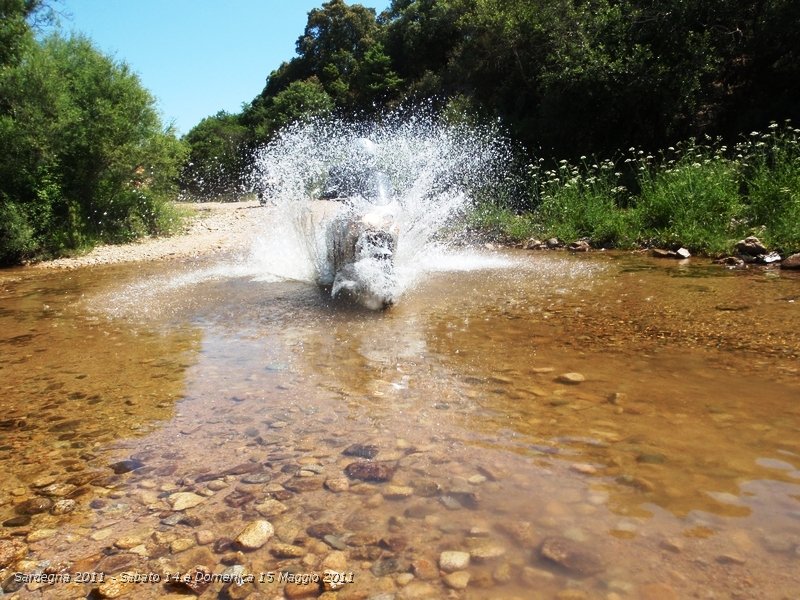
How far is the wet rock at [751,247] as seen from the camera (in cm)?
725

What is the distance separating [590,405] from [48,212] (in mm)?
13504

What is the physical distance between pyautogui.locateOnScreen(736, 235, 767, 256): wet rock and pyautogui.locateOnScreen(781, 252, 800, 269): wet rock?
1.90 ft

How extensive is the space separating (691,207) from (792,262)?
246cm

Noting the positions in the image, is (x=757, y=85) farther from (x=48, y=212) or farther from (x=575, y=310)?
(x=48, y=212)

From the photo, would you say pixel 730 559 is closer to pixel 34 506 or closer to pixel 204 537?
pixel 204 537

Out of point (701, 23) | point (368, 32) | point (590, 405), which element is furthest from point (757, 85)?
point (368, 32)

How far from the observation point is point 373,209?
649cm

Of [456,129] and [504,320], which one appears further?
[456,129]

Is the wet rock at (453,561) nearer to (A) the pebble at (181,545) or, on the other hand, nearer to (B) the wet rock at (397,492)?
(B) the wet rock at (397,492)

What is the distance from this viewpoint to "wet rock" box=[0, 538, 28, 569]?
1.98 m

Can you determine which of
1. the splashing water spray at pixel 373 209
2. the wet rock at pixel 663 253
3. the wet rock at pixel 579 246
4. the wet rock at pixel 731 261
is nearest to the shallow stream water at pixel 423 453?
the splashing water spray at pixel 373 209

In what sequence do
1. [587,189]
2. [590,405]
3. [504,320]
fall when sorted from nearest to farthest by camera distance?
[590,405] < [504,320] < [587,189]

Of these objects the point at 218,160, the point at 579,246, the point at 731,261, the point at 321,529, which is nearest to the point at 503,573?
the point at 321,529

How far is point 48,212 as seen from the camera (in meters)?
13.1
